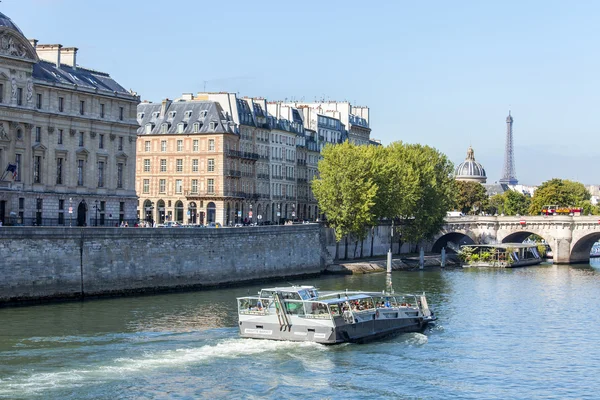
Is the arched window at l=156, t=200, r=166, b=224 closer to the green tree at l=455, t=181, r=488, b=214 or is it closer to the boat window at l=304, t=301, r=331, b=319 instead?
the boat window at l=304, t=301, r=331, b=319

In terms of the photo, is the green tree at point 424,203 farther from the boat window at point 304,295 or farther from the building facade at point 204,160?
the boat window at point 304,295

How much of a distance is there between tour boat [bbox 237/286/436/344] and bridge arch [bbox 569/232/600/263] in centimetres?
7213

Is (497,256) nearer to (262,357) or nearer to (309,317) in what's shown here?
(309,317)

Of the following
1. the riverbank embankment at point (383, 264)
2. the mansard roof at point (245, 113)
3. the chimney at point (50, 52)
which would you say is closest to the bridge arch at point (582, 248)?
the riverbank embankment at point (383, 264)

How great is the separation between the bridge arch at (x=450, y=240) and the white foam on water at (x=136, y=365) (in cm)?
8176

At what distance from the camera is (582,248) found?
416ft

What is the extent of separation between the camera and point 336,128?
5709 inches

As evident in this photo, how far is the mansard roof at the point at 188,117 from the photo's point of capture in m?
110

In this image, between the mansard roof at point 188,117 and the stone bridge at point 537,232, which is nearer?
the mansard roof at point 188,117

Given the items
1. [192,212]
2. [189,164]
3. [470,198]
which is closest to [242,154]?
[189,164]

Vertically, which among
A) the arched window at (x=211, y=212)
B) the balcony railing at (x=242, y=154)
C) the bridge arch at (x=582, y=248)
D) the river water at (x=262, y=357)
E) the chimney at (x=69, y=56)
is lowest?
the river water at (x=262, y=357)

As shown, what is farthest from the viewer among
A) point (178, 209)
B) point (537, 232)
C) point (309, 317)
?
point (537, 232)

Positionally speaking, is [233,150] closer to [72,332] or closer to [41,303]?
[41,303]

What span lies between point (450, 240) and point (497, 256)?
647 inches
